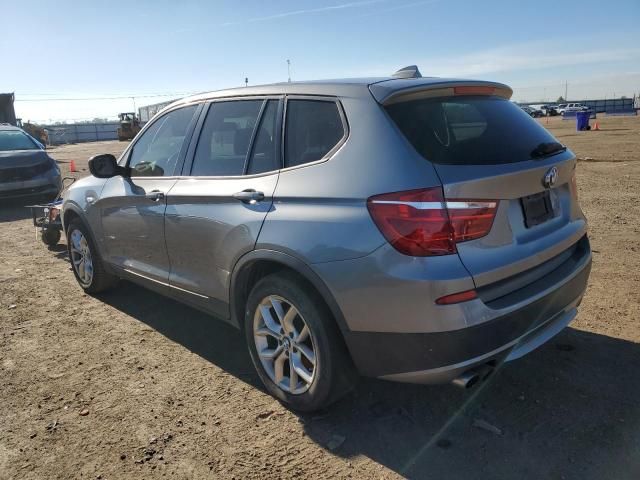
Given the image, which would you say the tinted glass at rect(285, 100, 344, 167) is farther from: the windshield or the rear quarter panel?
the windshield

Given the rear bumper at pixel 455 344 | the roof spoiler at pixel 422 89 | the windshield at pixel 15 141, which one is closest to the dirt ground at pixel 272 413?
the rear bumper at pixel 455 344

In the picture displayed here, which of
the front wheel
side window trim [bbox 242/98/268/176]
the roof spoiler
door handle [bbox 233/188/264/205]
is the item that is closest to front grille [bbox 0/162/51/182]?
the front wheel

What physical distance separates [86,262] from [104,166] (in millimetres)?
1339

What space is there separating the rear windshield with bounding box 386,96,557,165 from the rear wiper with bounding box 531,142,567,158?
16 mm

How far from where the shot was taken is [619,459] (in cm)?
256

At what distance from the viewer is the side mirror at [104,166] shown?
4.42 meters

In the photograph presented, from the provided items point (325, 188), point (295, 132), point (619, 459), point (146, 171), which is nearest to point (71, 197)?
point (146, 171)

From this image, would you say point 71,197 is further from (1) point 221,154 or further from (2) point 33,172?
(2) point 33,172

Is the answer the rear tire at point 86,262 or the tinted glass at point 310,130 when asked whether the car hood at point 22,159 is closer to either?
the rear tire at point 86,262

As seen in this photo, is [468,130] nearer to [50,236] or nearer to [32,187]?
[50,236]

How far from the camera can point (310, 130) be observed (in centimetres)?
304

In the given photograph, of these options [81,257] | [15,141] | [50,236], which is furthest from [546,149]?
[15,141]

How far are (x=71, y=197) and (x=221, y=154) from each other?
2.47m

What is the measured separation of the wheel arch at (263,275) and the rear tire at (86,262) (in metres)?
2.23
